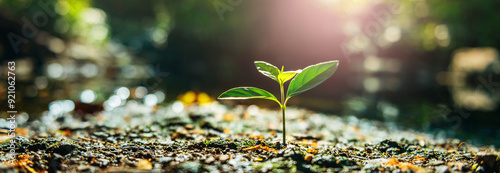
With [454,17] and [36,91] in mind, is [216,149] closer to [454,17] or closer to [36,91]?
[36,91]

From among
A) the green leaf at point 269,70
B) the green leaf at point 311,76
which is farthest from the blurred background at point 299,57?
the green leaf at point 269,70

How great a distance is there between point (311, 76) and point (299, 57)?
1297 centimetres

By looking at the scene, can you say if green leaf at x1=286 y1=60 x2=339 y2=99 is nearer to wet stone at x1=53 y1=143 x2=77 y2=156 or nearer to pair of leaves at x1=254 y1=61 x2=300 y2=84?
pair of leaves at x1=254 y1=61 x2=300 y2=84

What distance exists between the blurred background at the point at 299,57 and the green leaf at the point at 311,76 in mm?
4540

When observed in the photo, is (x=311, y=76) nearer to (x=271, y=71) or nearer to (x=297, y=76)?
(x=297, y=76)

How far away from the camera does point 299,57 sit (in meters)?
14.9

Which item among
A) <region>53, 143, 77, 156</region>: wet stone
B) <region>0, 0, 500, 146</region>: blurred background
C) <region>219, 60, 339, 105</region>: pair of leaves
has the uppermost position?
<region>0, 0, 500, 146</region>: blurred background

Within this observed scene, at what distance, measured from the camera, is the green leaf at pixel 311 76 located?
210cm

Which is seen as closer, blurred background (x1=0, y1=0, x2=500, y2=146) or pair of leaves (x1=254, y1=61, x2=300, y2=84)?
pair of leaves (x1=254, y1=61, x2=300, y2=84)

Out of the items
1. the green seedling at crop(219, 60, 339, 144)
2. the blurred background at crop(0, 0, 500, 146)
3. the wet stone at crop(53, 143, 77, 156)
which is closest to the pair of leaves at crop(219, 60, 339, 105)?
the green seedling at crop(219, 60, 339, 144)

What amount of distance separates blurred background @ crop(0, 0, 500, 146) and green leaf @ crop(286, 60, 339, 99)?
179 inches

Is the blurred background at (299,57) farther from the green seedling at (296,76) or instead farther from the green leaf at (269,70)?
the green leaf at (269,70)

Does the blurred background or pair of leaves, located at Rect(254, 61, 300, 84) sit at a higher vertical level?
→ the blurred background

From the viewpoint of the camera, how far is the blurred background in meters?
7.97
